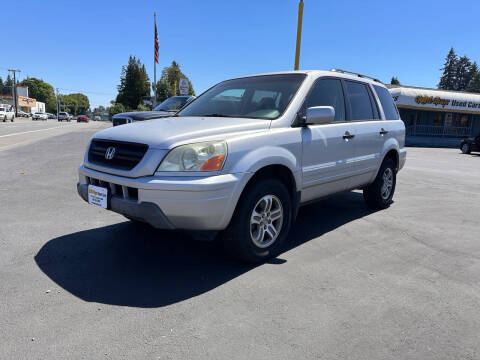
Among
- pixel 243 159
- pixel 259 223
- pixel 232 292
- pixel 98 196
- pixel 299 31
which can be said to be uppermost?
pixel 299 31

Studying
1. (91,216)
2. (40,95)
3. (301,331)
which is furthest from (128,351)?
(40,95)

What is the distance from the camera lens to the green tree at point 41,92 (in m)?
136

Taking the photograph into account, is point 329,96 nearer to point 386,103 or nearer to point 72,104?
point 386,103

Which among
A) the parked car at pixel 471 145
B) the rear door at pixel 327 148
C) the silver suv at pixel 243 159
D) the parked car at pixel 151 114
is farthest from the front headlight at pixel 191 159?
the parked car at pixel 471 145

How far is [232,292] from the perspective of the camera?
9.32ft

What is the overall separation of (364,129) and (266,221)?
7.15 feet

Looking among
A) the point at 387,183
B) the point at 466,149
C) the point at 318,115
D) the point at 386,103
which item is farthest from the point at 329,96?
the point at 466,149

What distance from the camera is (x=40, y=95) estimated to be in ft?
452

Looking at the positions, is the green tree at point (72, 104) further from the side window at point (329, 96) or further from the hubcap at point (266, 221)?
the hubcap at point (266, 221)

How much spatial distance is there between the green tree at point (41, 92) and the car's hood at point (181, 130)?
15547 cm

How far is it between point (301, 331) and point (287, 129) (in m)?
1.92

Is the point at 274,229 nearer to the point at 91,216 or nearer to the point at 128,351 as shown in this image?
the point at 128,351

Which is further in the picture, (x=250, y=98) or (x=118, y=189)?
(x=250, y=98)

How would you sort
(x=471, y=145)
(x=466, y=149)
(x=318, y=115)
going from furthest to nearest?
(x=466, y=149)
(x=471, y=145)
(x=318, y=115)
